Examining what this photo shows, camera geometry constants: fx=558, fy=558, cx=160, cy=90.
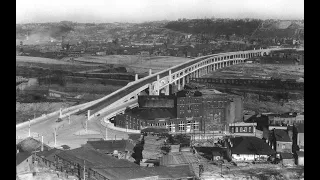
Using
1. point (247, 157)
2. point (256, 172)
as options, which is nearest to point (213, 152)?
point (247, 157)

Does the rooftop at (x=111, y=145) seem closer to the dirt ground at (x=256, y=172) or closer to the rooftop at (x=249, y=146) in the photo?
Answer: the dirt ground at (x=256, y=172)

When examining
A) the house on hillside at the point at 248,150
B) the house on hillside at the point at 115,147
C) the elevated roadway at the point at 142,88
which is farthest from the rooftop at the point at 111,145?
the house on hillside at the point at 248,150

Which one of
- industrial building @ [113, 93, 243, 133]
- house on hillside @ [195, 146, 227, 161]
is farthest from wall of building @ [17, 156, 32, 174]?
house on hillside @ [195, 146, 227, 161]

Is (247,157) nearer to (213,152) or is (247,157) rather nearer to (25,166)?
(213,152)

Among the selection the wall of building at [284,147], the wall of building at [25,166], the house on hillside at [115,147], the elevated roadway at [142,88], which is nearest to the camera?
the wall of building at [25,166]
